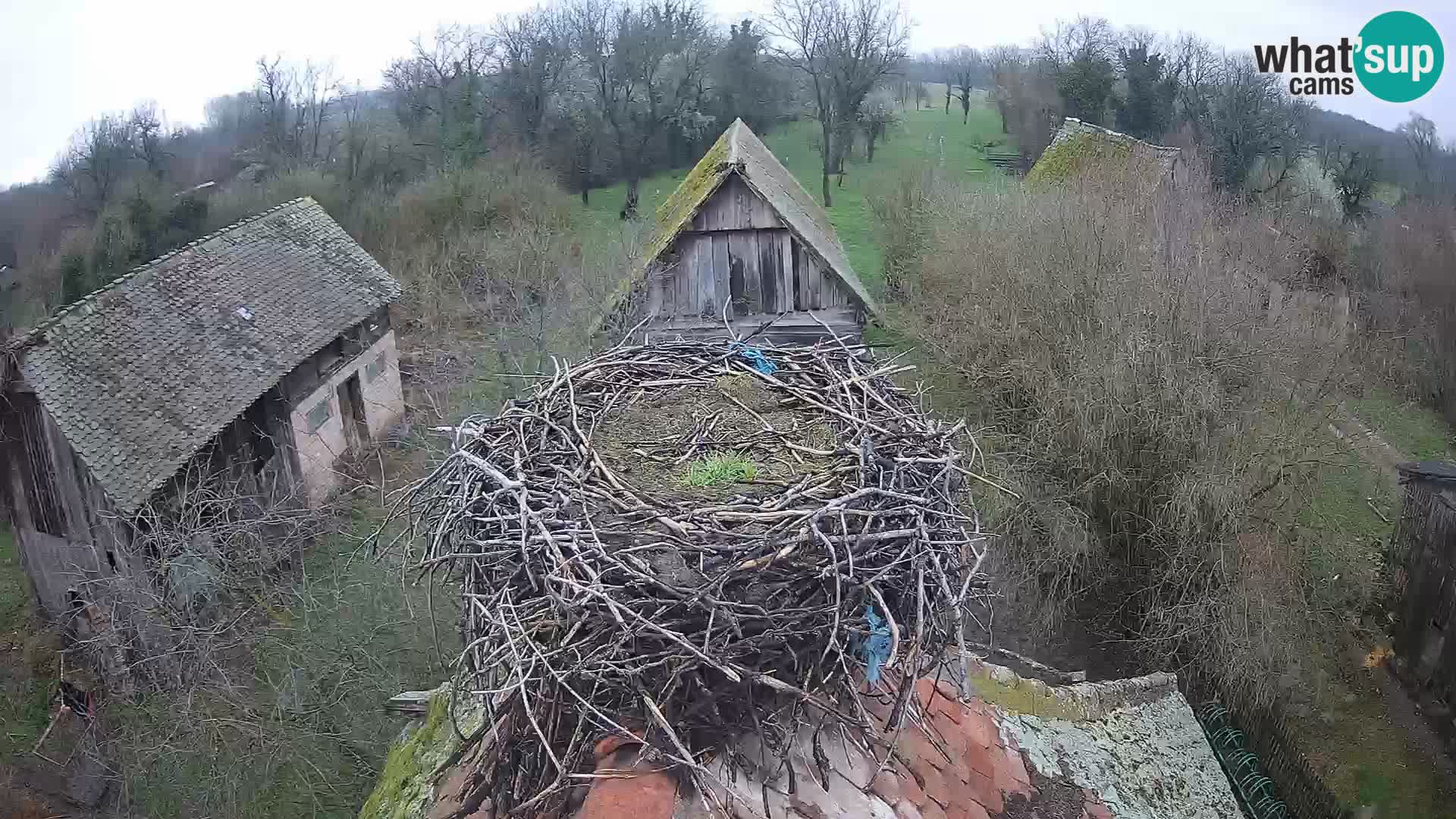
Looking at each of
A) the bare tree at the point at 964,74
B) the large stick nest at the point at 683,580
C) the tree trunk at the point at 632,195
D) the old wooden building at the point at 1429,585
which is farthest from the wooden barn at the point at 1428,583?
the bare tree at the point at 964,74

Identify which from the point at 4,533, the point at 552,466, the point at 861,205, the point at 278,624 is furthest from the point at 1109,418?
the point at 861,205

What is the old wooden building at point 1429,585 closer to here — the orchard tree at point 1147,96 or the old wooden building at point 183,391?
the old wooden building at point 183,391

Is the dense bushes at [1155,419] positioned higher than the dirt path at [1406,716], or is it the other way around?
the dense bushes at [1155,419]

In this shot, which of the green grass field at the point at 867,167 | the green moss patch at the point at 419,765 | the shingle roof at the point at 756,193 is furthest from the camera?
the green grass field at the point at 867,167

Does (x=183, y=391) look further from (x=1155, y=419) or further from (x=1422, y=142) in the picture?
(x=1422, y=142)

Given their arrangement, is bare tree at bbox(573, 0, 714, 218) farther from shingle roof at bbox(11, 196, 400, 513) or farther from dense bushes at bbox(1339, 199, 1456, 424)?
dense bushes at bbox(1339, 199, 1456, 424)

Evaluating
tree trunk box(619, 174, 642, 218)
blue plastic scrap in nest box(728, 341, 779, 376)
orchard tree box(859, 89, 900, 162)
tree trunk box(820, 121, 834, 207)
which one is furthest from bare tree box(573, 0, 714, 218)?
blue plastic scrap in nest box(728, 341, 779, 376)

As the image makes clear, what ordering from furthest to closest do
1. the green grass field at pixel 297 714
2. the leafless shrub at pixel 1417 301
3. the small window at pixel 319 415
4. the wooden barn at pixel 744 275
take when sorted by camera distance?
1. the leafless shrub at pixel 1417 301
2. the small window at pixel 319 415
3. the wooden barn at pixel 744 275
4. the green grass field at pixel 297 714
